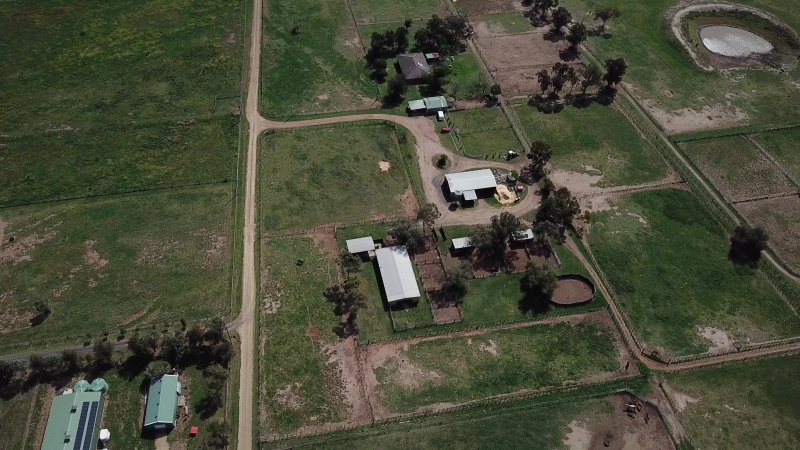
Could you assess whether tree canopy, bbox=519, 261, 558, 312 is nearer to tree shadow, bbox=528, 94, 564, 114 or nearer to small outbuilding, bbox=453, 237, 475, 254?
small outbuilding, bbox=453, 237, 475, 254

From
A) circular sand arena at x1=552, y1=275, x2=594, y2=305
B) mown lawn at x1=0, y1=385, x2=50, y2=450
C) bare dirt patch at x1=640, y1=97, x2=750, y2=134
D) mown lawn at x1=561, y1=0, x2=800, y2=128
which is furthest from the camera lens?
mown lawn at x1=561, y1=0, x2=800, y2=128

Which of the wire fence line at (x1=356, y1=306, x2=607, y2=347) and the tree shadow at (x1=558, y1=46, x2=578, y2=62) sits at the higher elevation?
the tree shadow at (x1=558, y1=46, x2=578, y2=62)

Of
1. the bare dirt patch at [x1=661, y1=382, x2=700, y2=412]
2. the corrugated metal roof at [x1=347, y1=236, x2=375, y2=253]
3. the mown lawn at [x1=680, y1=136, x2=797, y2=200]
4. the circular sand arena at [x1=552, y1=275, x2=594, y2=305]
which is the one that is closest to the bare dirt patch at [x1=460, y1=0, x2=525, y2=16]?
the mown lawn at [x1=680, y1=136, x2=797, y2=200]

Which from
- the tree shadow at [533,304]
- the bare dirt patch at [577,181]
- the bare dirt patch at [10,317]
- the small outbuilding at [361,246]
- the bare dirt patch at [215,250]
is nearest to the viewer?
the bare dirt patch at [10,317]

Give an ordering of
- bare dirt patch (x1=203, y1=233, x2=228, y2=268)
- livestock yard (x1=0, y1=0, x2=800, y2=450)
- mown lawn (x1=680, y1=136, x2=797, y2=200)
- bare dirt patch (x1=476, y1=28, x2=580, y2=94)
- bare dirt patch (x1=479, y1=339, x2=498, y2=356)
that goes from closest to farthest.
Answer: livestock yard (x1=0, y1=0, x2=800, y2=450), bare dirt patch (x1=479, y1=339, x2=498, y2=356), bare dirt patch (x1=203, y1=233, x2=228, y2=268), mown lawn (x1=680, y1=136, x2=797, y2=200), bare dirt patch (x1=476, y1=28, x2=580, y2=94)

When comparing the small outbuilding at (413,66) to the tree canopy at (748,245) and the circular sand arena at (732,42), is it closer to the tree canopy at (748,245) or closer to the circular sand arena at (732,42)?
the tree canopy at (748,245)

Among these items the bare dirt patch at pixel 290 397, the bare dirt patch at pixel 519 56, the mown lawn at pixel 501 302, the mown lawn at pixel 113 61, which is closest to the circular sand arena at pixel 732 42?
the bare dirt patch at pixel 519 56

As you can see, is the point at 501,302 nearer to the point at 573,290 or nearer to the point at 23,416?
the point at 573,290

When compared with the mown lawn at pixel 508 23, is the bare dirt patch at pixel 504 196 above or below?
below
